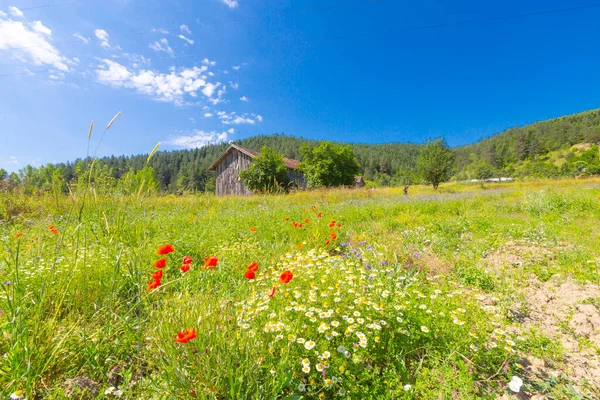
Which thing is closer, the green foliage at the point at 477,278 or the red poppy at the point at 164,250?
the red poppy at the point at 164,250

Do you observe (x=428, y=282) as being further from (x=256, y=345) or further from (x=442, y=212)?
(x=442, y=212)

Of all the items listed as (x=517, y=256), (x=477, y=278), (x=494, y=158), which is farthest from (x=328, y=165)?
(x=494, y=158)

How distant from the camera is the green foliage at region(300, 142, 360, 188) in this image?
78.7 ft

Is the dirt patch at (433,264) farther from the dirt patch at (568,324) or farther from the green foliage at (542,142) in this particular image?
the green foliage at (542,142)

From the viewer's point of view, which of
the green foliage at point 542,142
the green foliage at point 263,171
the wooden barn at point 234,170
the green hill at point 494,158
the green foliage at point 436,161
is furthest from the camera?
the green foliage at point 542,142

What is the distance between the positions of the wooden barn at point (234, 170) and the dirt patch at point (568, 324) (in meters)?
19.6

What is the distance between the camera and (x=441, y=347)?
1.82m

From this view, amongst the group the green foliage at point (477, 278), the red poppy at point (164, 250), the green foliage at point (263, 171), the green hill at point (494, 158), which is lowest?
the green foliage at point (477, 278)

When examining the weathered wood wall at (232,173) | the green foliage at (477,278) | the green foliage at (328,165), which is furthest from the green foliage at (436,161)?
the green foliage at (477,278)

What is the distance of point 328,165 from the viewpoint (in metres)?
24.1

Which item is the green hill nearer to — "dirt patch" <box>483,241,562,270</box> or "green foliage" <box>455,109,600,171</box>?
"green foliage" <box>455,109,600,171</box>

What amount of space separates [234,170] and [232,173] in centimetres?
38

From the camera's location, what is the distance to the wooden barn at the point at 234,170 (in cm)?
2265

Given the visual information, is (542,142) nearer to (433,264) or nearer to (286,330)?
(433,264)
